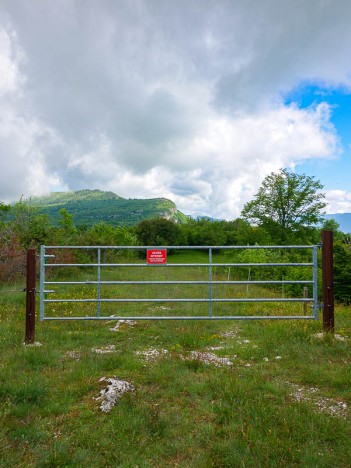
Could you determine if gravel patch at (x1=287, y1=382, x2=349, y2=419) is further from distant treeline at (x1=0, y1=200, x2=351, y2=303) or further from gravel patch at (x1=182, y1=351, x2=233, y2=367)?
distant treeline at (x1=0, y1=200, x2=351, y2=303)

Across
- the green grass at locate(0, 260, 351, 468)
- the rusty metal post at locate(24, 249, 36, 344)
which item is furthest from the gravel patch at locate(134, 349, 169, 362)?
the rusty metal post at locate(24, 249, 36, 344)

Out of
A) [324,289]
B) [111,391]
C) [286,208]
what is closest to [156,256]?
[111,391]

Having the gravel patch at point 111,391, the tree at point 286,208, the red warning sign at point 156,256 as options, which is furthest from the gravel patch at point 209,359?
the tree at point 286,208

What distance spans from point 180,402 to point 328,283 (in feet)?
12.6

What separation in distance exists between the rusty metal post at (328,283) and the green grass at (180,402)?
293mm

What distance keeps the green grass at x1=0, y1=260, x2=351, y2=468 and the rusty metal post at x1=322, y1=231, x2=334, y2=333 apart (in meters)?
0.29

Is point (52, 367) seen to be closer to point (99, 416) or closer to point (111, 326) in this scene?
point (99, 416)

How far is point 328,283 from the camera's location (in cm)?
615

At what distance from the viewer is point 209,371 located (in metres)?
4.57

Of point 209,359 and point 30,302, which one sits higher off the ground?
point 30,302

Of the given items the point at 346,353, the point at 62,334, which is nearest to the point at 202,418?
the point at 346,353

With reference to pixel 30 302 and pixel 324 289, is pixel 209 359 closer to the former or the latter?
pixel 324 289

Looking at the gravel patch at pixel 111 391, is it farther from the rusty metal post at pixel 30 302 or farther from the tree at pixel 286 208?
the tree at pixel 286 208

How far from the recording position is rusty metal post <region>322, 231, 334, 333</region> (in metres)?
6.09
